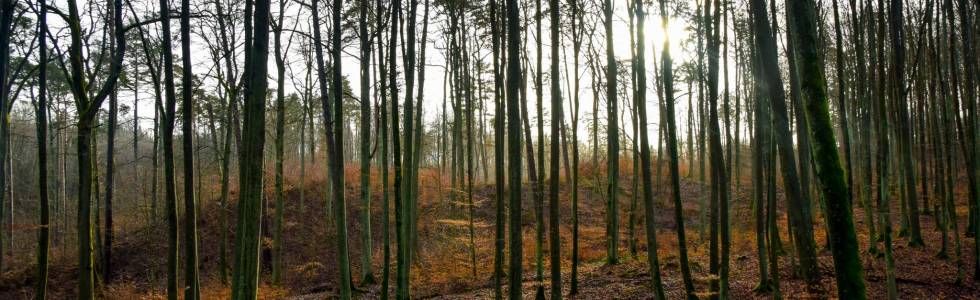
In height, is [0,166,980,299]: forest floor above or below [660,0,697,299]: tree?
below

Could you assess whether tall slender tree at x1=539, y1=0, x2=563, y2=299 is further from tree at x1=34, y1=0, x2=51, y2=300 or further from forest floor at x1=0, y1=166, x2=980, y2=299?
tree at x1=34, y1=0, x2=51, y2=300

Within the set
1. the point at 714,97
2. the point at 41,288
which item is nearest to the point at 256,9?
the point at 714,97

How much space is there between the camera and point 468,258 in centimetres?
1609

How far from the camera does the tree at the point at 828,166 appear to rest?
15.1 feet

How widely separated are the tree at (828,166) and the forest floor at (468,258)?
4704 mm

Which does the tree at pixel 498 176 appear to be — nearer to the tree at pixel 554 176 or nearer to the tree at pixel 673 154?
the tree at pixel 554 176

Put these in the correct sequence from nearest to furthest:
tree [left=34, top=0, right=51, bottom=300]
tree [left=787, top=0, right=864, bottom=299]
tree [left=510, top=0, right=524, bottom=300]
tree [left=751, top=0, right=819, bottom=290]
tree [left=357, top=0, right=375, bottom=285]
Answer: tree [left=787, top=0, right=864, bottom=299] < tree [left=751, top=0, right=819, bottom=290] < tree [left=510, top=0, right=524, bottom=300] < tree [left=34, top=0, right=51, bottom=300] < tree [left=357, top=0, right=375, bottom=285]

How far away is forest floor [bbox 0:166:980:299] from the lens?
36.0 feet

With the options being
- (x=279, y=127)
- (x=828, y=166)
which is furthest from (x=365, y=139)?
(x=828, y=166)

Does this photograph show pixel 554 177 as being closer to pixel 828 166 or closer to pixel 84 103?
pixel 828 166

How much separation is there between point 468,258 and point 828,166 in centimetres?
1245

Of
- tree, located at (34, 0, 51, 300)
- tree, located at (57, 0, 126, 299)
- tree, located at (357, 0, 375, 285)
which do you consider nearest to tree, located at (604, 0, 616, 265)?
tree, located at (357, 0, 375, 285)

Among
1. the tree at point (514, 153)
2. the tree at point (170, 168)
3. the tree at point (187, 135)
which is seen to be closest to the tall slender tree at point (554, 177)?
the tree at point (514, 153)

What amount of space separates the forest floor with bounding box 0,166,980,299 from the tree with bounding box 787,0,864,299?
4.70 metres
